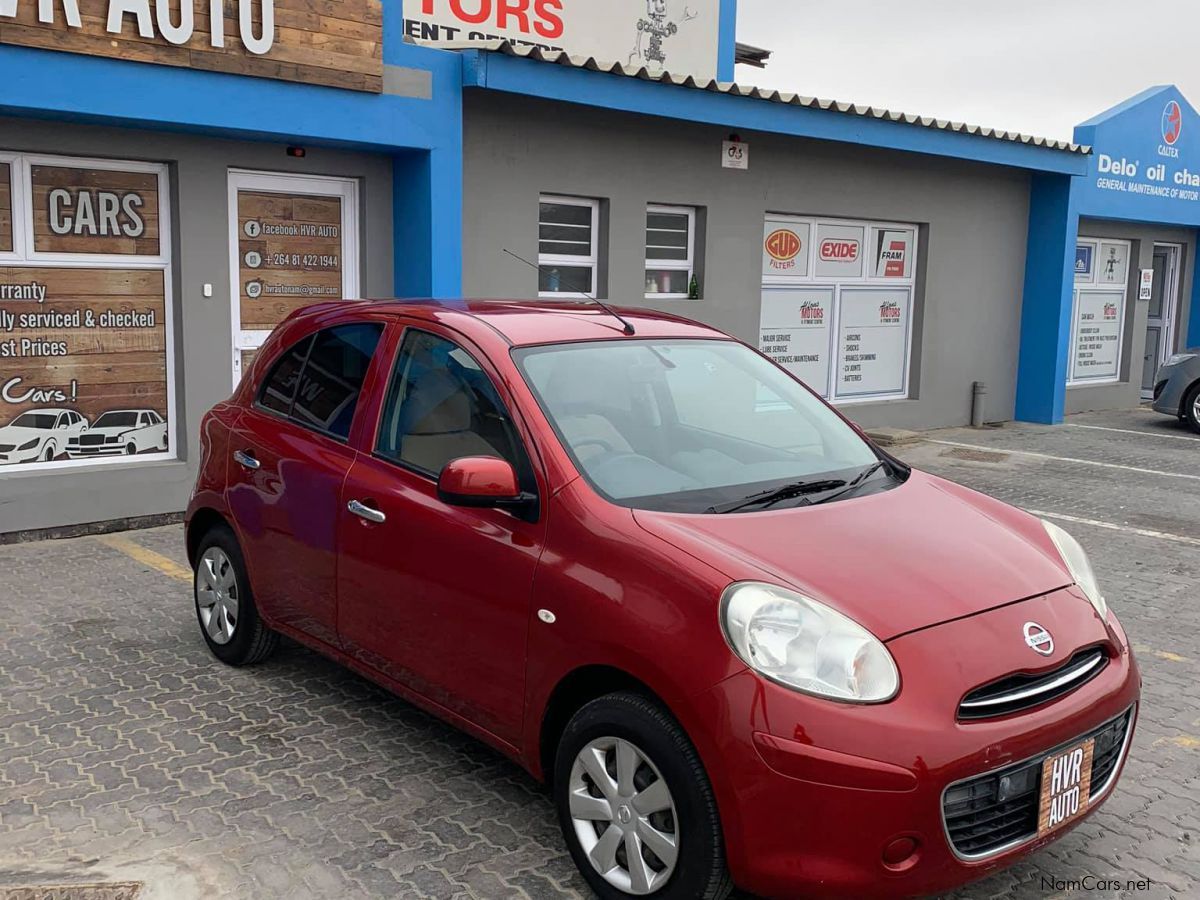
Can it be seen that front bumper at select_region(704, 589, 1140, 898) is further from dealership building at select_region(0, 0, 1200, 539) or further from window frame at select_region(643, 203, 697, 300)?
window frame at select_region(643, 203, 697, 300)

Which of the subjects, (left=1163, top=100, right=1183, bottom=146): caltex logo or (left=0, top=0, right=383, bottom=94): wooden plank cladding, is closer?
(left=0, top=0, right=383, bottom=94): wooden plank cladding

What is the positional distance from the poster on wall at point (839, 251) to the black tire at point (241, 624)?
9.41m

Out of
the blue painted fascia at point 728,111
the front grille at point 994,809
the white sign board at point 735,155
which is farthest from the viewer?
the white sign board at point 735,155

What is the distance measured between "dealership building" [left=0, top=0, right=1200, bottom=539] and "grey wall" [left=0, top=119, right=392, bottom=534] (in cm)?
2

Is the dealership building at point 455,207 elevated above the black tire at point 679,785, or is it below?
above

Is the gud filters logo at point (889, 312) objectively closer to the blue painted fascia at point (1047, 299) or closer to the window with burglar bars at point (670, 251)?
the blue painted fascia at point (1047, 299)

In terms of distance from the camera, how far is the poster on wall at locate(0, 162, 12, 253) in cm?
766

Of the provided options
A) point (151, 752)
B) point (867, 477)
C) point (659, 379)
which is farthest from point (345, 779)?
point (867, 477)

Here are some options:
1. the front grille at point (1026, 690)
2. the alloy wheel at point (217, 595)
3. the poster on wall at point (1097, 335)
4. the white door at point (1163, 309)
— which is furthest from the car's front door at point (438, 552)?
the white door at point (1163, 309)

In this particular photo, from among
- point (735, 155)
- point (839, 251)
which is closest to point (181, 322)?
point (735, 155)

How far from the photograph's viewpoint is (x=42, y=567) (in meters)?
7.21

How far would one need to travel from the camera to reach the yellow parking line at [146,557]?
714 centimetres

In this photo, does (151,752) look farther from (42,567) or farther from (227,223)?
(227,223)

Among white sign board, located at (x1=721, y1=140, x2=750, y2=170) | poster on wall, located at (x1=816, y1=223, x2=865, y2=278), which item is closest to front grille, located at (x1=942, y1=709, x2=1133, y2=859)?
white sign board, located at (x1=721, y1=140, x2=750, y2=170)
